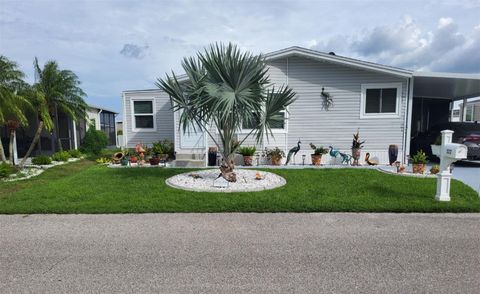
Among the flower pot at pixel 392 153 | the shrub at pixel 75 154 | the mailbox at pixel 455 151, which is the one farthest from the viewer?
the shrub at pixel 75 154

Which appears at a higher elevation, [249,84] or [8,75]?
[8,75]

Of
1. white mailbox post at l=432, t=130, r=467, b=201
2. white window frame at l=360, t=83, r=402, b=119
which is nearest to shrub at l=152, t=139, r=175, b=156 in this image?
white window frame at l=360, t=83, r=402, b=119

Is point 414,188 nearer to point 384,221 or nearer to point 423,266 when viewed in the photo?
point 384,221

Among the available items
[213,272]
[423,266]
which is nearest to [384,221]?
[423,266]

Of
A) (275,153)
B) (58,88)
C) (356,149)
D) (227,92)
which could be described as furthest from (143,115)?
(356,149)

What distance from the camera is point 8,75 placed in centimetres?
836

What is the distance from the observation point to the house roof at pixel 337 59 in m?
9.09

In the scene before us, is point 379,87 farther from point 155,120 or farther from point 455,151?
point 155,120

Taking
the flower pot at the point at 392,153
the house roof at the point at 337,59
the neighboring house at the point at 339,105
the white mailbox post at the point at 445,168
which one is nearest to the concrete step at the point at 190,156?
the neighboring house at the point at 339,105

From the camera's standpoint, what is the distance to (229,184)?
21.4 feet

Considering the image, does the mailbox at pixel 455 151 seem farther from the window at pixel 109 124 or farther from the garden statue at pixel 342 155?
the window at pixel 109 124

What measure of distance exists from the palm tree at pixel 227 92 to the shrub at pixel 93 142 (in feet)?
29.9

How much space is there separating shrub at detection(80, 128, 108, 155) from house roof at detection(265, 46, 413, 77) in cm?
977

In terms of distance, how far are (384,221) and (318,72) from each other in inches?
263
